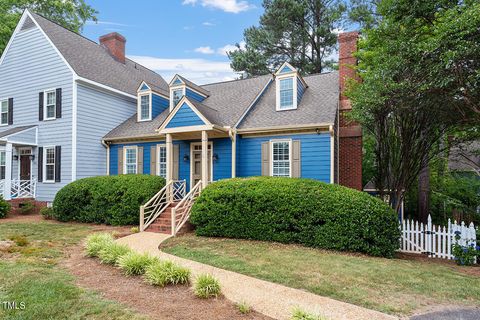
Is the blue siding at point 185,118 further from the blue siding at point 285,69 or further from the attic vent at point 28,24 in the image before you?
the attic vent at point 28,24

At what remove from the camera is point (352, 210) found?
7.59 m

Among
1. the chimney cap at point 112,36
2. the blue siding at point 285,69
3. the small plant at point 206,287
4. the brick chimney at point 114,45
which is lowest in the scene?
the small plant at point 206,287

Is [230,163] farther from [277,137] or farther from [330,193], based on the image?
[330,193]

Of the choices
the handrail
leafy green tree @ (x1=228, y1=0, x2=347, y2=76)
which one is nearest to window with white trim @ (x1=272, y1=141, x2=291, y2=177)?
the handrail

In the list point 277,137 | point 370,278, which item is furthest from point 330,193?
point 277,137

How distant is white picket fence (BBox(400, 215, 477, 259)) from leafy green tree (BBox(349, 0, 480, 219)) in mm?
1241

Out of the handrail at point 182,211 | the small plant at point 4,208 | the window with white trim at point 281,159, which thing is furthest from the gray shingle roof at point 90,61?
the window with white trim at point 281,159

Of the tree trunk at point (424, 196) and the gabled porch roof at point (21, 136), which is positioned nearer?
the tree trunk at point (424, 196)

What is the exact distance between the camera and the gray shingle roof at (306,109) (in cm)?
1121

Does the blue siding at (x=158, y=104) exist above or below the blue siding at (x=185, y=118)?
above

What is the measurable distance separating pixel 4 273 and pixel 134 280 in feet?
7.79

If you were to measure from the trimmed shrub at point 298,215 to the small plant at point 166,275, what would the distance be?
392 centimetres

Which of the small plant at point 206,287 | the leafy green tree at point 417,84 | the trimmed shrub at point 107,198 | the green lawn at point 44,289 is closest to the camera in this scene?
the green lawn at point 44,289

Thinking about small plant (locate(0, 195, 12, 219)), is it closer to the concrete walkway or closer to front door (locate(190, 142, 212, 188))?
front door (locate(190, 142, 212, 188))
